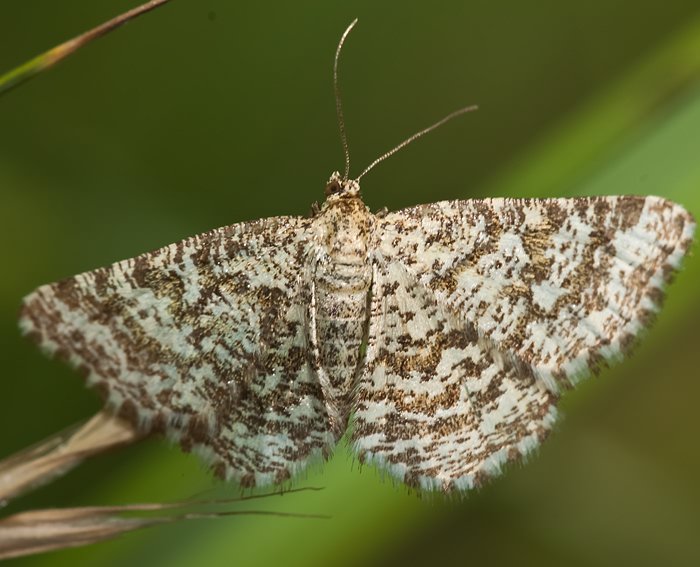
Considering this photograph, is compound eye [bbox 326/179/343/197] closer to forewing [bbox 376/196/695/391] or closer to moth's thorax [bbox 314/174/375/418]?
moth's thorax [bbox 314/174/375/418]

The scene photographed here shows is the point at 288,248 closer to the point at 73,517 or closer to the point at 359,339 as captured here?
the point at 359,339

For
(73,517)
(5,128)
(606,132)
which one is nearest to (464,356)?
(606,132)

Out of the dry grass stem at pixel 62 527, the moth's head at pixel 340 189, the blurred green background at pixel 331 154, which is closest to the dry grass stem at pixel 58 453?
the dry grass stem at pixel 62 527

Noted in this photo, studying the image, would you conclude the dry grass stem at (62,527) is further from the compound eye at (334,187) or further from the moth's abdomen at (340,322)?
the compound eye at (334,187)

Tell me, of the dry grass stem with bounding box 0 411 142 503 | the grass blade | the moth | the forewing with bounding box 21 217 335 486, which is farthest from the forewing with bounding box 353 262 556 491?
the grass blade

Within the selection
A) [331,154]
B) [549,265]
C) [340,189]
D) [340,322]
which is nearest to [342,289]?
[340,322]
